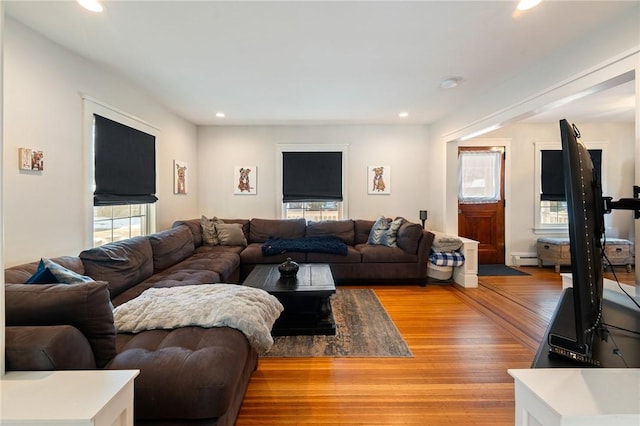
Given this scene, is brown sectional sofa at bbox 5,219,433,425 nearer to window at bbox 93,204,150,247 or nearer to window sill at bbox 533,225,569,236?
window at bbox 93,204,150,247

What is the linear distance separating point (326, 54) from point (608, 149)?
5679 millimetres

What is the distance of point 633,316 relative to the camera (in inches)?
53.5

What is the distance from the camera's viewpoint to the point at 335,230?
16.4 ft

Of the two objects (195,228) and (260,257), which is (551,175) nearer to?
(260,257)

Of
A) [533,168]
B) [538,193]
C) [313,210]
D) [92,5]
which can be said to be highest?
[92,5]

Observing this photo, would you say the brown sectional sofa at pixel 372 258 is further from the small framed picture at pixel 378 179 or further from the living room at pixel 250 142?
the small framed picture at pixel 378 179

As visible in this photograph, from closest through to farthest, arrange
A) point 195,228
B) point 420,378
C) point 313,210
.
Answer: point 420,378
point 195,228
point 313,210

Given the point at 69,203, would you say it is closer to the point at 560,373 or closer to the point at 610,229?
the point at 560,373

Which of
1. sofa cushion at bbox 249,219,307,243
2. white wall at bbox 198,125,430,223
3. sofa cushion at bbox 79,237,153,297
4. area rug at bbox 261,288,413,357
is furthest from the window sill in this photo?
sofa cushion at bbox 79,237,153,297

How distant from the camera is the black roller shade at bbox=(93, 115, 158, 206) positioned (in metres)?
2.89

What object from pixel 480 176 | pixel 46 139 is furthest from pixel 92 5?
pixel 480 176

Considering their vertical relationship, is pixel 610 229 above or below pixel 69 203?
below

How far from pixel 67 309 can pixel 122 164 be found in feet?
8.09

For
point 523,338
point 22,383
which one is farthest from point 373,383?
point 22,383
